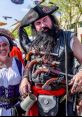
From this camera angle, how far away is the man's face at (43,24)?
4.25m

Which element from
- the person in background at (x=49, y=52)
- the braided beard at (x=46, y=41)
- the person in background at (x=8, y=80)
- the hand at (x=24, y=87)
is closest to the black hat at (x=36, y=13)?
the person in background at (x=49, y=52)

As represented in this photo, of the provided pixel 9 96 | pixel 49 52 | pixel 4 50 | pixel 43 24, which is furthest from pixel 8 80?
pixel 43 24

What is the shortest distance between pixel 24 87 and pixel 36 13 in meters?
0.84

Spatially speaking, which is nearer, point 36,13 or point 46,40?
point 46,40

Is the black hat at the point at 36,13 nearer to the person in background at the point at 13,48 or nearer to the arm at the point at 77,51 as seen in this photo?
the person in background at the point at 13,48

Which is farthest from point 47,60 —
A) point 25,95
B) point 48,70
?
point 25,95

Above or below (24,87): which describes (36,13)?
above

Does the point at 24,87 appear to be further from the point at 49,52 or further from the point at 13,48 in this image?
the point at 13,48

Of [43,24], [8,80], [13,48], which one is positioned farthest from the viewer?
[13,48]

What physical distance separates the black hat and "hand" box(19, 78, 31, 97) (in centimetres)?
70

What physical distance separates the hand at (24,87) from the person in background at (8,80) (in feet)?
0.42

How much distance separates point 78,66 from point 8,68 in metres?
0.74

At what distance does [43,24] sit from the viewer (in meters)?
4.25

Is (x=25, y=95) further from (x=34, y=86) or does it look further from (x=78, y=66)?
(x=78, y=66)
